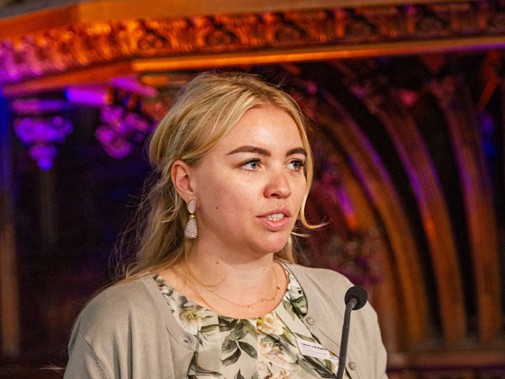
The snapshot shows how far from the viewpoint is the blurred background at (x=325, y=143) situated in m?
3.48

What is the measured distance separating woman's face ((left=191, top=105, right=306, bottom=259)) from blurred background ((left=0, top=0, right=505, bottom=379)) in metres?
0.65

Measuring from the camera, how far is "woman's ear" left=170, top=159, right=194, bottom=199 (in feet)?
8.10

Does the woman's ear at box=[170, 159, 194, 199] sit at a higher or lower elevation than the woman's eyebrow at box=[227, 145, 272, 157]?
lower

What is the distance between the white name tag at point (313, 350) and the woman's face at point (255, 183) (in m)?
0.19

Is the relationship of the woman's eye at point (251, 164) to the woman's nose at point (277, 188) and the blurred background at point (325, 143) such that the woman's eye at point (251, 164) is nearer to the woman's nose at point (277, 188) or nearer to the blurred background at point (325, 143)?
the woman's nose at point (277, 188)

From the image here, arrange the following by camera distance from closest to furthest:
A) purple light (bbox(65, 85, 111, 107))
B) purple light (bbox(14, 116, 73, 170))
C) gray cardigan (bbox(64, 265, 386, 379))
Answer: gray cardigan (bbox(64, 265, 386, 379)) < purple light (bbox(65, 85, 111, 107)) < purple light (bbox(14, 116, 73, 170))

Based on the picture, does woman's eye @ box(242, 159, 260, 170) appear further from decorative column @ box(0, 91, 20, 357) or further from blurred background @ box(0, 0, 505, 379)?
decorative column @ box(0, 91, 20, 357)

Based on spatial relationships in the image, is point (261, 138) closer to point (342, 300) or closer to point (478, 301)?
point (342, 300)

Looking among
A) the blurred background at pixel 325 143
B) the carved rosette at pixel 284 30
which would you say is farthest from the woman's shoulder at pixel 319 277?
the carved rosette at pixel 284 30

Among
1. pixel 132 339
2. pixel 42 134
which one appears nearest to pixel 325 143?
pixel 42 134

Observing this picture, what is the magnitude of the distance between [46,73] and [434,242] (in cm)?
150

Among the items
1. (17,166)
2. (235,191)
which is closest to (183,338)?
(235,191)

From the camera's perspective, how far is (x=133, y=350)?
2295 millimetres

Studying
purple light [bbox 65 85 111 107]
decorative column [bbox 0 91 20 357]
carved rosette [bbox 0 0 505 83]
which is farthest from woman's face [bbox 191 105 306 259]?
decorative column [bbox 0 91 20 357]
